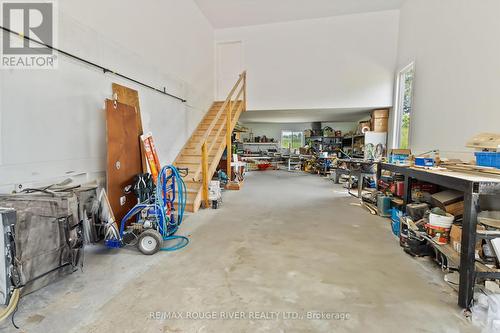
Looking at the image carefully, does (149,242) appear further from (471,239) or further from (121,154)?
(471,239)

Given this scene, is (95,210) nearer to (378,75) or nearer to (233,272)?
(233,272)

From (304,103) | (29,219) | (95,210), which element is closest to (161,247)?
(95,210)

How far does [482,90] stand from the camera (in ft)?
10.8

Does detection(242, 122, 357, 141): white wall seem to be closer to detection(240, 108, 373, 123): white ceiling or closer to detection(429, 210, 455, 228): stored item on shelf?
detection(240, 108, 373, 123): white ceiling

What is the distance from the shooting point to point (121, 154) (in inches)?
143

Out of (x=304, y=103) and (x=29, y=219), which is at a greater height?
(x=304, y=103)

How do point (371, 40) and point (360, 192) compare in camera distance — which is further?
point (371, 40)

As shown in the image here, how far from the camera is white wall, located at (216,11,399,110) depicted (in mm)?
7246

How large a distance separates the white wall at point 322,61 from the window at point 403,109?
1.24 ft

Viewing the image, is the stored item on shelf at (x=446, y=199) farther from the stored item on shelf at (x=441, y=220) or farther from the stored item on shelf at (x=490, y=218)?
the stored item on shelf at (x=490, y=218)

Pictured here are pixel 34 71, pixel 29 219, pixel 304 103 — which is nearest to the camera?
pixel 29 219

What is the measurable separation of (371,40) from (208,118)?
5399 mm

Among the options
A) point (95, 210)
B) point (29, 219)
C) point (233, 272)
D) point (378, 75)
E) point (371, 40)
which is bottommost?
point (233, 272)

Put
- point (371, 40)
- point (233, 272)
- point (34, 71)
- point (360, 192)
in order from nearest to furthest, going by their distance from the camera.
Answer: point (233, 272) < point (34, 71) < point (360, 192) < point (371, 40)
